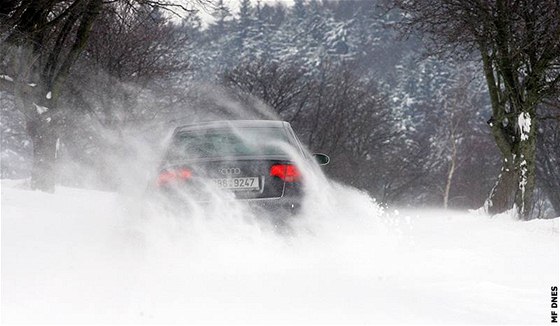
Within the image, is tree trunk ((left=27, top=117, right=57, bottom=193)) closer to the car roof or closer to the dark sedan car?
the car roof

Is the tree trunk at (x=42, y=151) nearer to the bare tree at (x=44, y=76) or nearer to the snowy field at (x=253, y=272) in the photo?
the bare tree at (x=44, y=76)

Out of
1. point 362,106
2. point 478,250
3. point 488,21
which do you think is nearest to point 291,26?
point 362,106

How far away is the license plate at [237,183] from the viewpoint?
19.1 feet

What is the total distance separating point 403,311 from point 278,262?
1714 millimetres

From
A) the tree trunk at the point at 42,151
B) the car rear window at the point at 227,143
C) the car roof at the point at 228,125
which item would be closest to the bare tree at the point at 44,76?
the tree trunk at the point at 42,151

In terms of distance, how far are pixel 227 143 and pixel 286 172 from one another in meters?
0.69

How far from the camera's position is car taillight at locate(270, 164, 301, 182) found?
5934 mm

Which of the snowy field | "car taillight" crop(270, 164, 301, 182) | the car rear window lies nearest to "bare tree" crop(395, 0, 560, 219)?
the snowy field

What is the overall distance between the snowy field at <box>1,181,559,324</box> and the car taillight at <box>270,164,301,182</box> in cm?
31

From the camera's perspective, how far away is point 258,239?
589 centimetres

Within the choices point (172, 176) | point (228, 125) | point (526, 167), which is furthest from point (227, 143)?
point (526, 167)

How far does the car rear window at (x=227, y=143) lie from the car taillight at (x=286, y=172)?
7.7 inches

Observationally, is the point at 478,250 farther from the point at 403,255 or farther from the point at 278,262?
the point at 278,262

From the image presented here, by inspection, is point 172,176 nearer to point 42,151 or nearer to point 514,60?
point 42,151
